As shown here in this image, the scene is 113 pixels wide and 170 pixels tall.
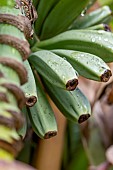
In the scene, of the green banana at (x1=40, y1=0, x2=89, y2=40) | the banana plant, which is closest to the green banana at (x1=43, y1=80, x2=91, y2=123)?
the banana plant

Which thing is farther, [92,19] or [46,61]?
[92,19]

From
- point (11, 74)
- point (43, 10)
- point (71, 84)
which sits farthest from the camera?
point (43, 10)

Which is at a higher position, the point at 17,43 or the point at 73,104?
the point at 17,43

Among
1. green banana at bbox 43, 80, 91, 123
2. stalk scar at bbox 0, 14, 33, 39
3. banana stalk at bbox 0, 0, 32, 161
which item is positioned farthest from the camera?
green banana at bbox 43, 80, 91, 123

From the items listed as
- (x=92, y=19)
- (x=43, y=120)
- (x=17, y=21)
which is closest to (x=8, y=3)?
(x=17, y=21)

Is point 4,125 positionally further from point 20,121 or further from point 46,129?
point 46,129

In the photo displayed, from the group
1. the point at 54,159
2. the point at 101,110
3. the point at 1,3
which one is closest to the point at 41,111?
the point at 1,3

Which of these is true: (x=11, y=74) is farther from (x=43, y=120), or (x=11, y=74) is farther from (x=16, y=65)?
(x=43, y=120)

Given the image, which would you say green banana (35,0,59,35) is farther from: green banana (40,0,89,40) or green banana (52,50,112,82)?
green banana (52,50,112,82)
